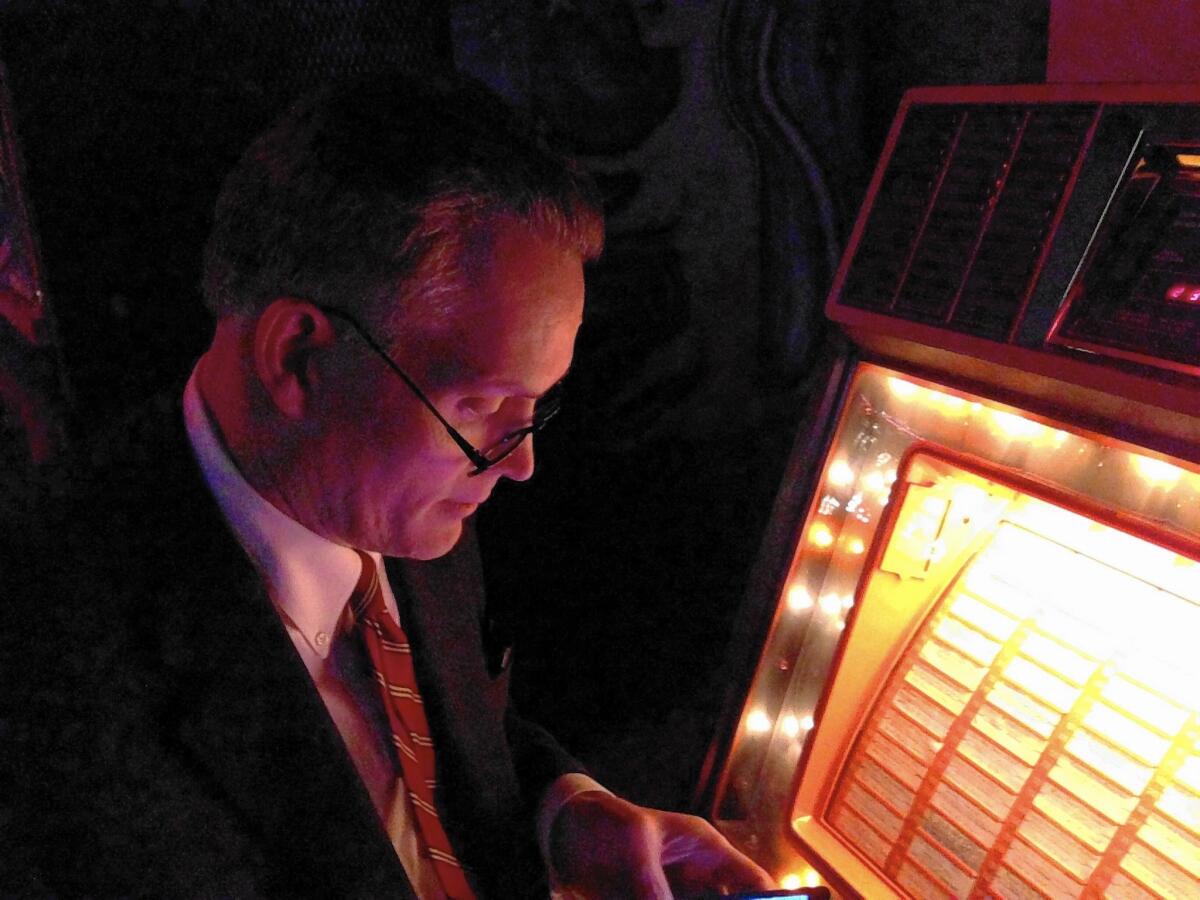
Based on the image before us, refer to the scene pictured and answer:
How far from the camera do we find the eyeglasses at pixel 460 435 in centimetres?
102

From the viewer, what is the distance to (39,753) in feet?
3.27

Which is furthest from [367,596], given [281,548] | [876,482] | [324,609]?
[876,482]

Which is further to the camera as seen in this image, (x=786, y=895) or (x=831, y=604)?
(x=831, y=604)

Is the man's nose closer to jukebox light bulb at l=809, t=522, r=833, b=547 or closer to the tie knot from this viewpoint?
the tie knot

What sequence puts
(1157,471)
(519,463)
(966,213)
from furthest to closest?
(519,463) → (966,213) → (1157,471)

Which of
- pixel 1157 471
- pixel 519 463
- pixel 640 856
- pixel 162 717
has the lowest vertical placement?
pixel 640 856

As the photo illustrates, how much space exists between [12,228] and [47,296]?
0.21m

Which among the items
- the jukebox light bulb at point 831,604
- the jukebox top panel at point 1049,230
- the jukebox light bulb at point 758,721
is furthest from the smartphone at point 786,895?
the jukebox top panel at point 1049,230

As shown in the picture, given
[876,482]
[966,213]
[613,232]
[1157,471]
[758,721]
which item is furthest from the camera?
[613,232]

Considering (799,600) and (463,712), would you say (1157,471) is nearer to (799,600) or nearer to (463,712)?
(799,600)

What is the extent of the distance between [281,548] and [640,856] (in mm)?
777

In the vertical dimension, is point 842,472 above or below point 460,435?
above

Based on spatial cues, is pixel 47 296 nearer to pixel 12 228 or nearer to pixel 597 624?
pixel 12 228

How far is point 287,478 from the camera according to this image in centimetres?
114
